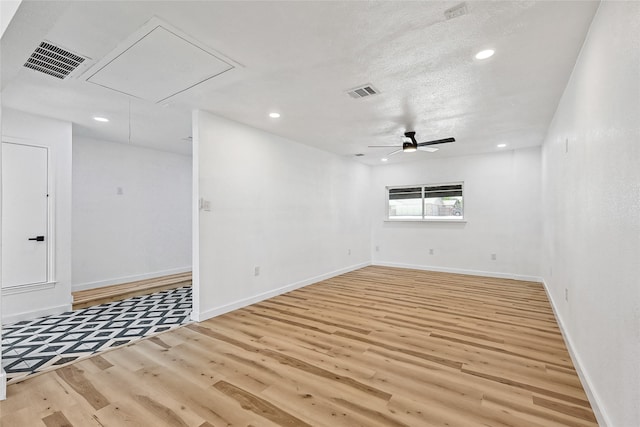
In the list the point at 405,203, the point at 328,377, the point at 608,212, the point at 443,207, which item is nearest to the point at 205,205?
the point at 328,377

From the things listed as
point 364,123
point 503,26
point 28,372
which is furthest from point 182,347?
point 503,26

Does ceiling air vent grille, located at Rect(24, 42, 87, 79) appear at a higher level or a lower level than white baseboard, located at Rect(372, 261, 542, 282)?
higher

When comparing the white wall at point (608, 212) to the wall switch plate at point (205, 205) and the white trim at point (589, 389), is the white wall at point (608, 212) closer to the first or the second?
the white trim at point (589, 389)

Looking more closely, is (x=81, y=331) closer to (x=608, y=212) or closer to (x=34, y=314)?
(x=34, y=314)

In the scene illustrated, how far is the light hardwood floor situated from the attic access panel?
2.59 metres

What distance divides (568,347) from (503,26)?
285 cm

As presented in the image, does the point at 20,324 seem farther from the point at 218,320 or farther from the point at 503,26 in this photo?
the point at 503,26

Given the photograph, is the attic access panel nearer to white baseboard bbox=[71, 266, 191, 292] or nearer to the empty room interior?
the empty room interior

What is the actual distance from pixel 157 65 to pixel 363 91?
1.96 m

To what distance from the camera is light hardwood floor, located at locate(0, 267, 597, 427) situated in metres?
1.89

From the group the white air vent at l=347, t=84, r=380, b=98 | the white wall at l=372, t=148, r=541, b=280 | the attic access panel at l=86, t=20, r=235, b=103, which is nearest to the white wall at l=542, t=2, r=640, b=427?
the white air vent at l=347, t=84, r=380, b=98

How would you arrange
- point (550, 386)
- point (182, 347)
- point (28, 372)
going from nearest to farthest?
point (550, 386), point (28, 372), point (182, 347)

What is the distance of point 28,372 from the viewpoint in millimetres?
2453

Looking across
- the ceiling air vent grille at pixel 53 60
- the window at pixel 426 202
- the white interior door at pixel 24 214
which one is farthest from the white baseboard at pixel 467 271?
the ceiling air vent grille at pixel 53 60
